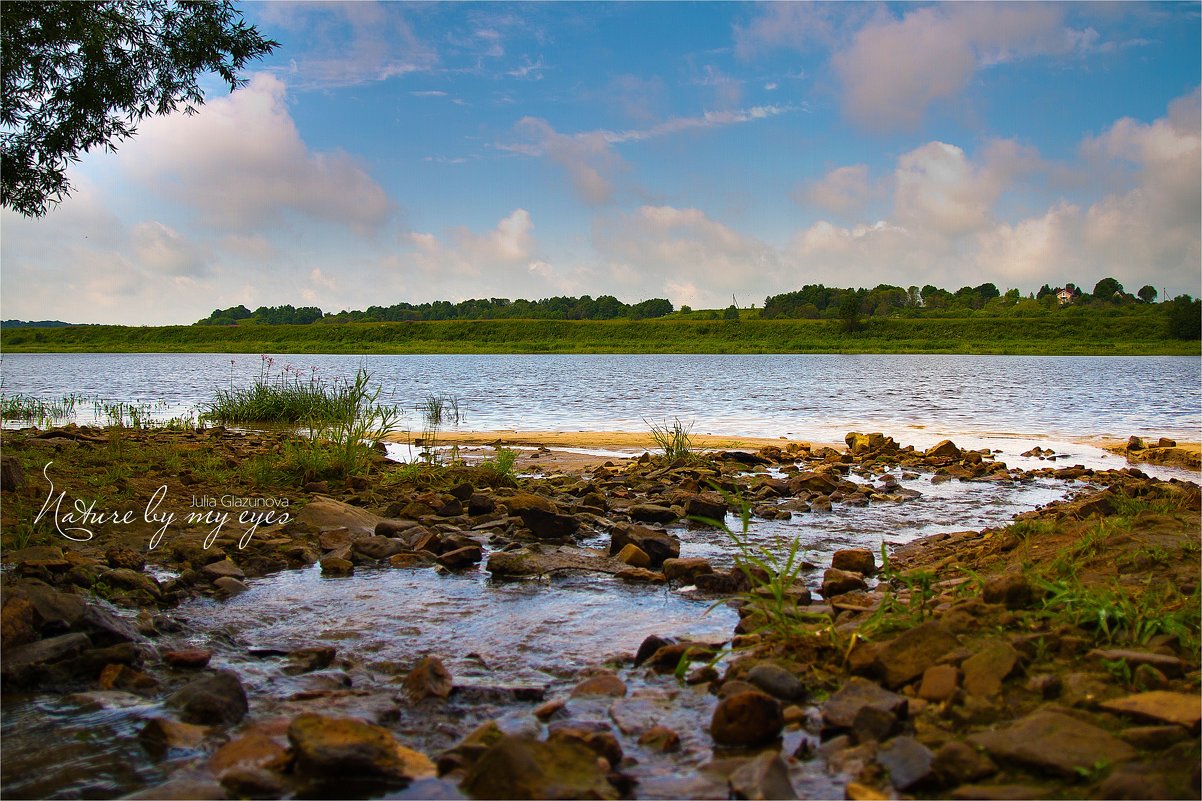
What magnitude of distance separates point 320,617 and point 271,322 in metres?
113

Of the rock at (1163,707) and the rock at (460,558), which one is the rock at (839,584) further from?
the rock at (460,558)

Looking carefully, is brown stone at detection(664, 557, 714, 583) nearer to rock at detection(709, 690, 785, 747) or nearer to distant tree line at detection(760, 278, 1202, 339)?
rock at detection(709, 690, 785, 747)

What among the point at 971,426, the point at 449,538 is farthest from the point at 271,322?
the point at 449,538

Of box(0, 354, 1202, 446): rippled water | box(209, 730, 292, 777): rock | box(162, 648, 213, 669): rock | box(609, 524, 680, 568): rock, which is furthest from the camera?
box(0, 354, 1202, 446): rippled water

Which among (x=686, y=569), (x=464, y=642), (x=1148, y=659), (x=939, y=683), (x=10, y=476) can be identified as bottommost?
(x=464, y=642)

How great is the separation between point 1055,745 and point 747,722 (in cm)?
107

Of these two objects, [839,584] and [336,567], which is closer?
[839,584]

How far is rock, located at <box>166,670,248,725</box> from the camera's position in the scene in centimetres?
359

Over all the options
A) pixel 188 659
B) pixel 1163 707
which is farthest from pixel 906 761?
pixel 188 659

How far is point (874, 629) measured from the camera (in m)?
4.19

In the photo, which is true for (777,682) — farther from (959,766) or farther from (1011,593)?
(1011,593)

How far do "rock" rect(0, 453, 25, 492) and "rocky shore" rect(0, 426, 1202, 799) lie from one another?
0.07 feet

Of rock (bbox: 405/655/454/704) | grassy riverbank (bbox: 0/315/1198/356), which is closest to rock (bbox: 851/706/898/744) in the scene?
rock (bbox: 405/655/454/704)

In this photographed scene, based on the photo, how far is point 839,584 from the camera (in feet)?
18.1
